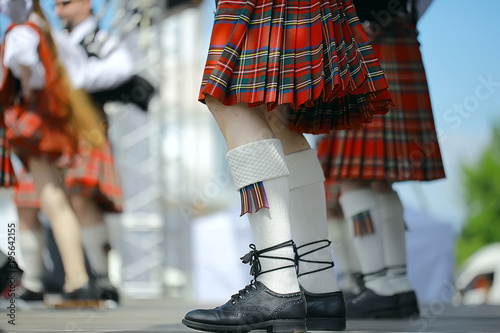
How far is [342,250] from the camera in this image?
3.39m

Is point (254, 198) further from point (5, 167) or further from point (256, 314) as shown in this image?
point (5, 167)

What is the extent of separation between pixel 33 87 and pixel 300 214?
72.8 inches

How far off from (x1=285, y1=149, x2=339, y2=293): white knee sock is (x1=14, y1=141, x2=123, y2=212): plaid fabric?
1852 mm

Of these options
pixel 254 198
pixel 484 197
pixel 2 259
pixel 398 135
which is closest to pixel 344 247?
pixel 398 135

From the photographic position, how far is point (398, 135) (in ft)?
7.11

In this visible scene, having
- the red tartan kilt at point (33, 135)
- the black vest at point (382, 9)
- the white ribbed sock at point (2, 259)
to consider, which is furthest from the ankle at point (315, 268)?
the red tartan kilt at point (33, 135)

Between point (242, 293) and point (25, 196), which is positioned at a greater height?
point (25, 196)

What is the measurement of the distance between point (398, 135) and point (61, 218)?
1.54 meters

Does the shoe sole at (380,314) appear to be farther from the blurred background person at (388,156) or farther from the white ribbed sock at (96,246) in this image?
the white ribbed sock at (96,246)

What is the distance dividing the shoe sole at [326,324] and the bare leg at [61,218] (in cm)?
164

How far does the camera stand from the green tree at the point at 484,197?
9141mm

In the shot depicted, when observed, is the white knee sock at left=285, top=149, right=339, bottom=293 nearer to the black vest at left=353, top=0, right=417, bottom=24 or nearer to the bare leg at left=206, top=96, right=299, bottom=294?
the bare leg at left=206, top=96, right=299, bottom=294

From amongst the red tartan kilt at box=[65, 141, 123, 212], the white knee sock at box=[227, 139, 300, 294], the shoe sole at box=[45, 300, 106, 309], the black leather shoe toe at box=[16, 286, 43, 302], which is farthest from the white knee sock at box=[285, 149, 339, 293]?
the black leather shoe toe at box=[16, 286, 43, 302]

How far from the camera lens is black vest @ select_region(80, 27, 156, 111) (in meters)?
3.47
